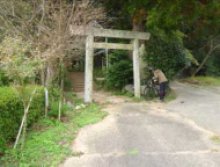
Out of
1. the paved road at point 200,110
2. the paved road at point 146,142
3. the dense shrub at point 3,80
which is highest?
the dense shrub at point 3,80

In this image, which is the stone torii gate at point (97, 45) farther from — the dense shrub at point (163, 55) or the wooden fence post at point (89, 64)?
the dense shrub at point (163, 55)

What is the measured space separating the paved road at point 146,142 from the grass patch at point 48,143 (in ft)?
0.80

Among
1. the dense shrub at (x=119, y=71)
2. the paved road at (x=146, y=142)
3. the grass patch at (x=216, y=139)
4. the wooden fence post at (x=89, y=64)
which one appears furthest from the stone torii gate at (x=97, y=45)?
the grass patch at (x=216, y=139)

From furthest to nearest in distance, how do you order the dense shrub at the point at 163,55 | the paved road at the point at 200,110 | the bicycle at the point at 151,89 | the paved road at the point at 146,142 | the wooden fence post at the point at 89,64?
the dense shrub at the point at 163,55, the bicycle at the point at 151,89, the wooden fence post at the point at 89,64, the paved road at the point at 200,110, the paved road at the point at 146,142

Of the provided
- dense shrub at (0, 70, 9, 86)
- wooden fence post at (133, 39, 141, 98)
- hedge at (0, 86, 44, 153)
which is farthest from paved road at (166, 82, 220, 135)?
dense shrub at (0, 70, 9, 86)

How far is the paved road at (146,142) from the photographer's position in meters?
6.27

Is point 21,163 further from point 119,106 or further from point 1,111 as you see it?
point 119,106

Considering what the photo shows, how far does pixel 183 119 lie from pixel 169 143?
2.73 metres

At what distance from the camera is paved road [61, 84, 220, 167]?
627 cm

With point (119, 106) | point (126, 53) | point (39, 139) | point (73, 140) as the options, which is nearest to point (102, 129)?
point (73, 140)

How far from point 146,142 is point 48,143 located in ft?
7.10

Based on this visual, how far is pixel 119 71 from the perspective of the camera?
16656 mm

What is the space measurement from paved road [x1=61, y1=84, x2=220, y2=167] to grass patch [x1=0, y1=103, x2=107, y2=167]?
243mm

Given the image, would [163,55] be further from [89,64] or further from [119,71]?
[89,64]
